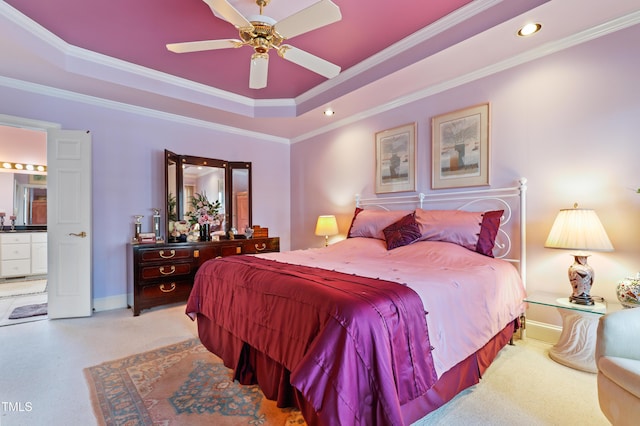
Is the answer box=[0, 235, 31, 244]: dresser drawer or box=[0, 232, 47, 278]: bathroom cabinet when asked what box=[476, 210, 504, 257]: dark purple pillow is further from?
box=[0, 235, 31, 244]: dresser drawer

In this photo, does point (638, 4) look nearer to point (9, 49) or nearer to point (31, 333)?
point (9, 49)

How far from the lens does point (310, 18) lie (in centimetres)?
189

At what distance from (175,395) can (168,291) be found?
2035mm

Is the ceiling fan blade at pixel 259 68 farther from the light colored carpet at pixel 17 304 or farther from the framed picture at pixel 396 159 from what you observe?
the light colored carpet at pixel 17 304

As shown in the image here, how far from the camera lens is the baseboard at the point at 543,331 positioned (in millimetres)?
2478

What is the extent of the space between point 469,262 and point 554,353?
922mm

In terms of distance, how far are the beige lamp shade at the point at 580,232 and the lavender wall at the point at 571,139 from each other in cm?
27

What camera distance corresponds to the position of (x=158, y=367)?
2.16 metres

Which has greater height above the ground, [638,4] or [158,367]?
[638,4]

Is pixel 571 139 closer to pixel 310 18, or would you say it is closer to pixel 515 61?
pixel 515 61

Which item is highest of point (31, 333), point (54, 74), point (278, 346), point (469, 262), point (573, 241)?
point (54, 74)

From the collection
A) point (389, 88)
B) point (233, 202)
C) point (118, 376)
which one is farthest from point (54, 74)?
point (389, 88)

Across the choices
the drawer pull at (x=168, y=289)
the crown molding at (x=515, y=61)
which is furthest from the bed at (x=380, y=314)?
the drawer pull at (x=168, y=289)

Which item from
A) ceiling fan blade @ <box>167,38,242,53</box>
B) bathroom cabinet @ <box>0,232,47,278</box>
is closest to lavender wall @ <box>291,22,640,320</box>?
ceiling fan blade @ <box>167,38,242,53</box>
